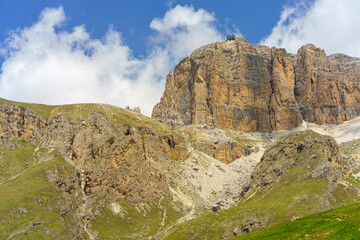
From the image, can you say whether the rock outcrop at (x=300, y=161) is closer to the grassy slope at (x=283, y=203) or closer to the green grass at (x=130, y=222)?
the grassy slope at (x=283, y=203)

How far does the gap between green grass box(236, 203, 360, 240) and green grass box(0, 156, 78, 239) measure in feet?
332

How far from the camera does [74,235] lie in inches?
5536

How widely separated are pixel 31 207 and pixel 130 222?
6141 cm

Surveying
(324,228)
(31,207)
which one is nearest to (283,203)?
(324,228)

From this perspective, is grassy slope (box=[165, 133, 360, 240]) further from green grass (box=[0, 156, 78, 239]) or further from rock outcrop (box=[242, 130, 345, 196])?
green grass (box=[0, 156, 78, 239])

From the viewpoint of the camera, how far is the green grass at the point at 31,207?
123125mm

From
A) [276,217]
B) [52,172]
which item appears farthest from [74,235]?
[276,217]

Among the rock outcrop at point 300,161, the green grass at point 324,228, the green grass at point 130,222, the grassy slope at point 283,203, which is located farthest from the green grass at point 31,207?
the green grass at point 324,228

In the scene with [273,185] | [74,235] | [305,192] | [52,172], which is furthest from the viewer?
[52,172]

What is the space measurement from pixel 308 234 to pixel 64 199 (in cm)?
13730

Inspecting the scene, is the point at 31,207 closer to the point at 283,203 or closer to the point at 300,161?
the point at 283,203

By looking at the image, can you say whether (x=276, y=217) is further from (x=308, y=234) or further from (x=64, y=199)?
(x=64, y=199)

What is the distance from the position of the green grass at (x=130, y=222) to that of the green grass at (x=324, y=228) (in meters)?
127

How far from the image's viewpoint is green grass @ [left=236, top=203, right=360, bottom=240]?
40562mm
